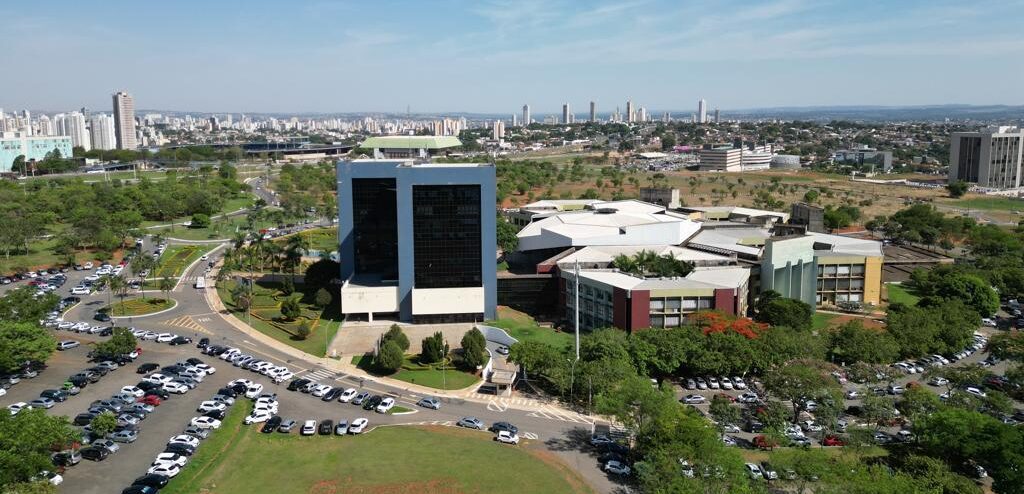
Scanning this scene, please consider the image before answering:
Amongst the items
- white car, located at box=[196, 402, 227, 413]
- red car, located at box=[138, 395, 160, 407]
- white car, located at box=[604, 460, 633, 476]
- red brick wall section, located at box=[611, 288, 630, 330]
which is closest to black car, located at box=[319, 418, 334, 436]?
white car, located at box=[196, 402, 227, 413]

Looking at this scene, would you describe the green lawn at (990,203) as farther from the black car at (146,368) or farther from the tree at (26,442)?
the tree at (26,442)

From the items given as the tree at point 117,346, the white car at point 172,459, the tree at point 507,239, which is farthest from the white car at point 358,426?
the tree at point 507,239

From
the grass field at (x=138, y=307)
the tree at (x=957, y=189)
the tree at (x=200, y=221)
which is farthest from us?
the tree at (x=957, y=189)

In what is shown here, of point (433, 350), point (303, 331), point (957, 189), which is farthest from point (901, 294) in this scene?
point (957, 189)

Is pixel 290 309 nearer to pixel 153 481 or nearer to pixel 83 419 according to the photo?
pixel 83 419

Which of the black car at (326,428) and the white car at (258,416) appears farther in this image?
the white car at (258,416)

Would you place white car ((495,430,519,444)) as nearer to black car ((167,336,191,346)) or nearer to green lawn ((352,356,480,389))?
green lawn ((352,356,480,389))

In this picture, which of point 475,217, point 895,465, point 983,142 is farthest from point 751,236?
point 983,142
